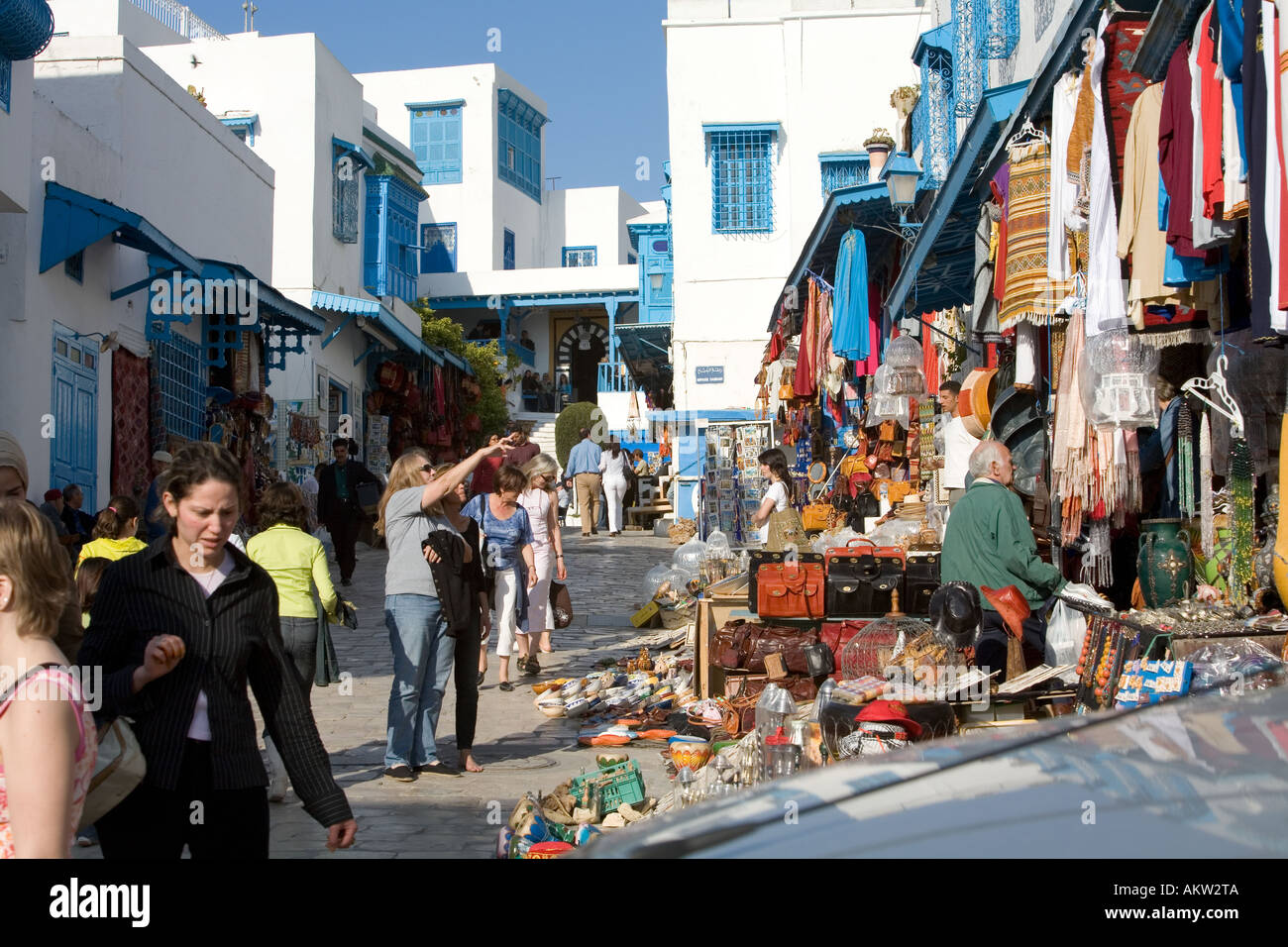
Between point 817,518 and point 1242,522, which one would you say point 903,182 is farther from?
point 1242,522

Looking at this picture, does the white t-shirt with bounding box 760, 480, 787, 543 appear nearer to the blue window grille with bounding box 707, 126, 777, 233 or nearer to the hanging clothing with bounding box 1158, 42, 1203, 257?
the hanging clothing with bounding box 1158, 42, 1203, 257

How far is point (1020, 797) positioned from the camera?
1806mm

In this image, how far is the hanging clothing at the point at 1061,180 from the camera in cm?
752

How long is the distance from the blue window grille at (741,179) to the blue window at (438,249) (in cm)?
1516

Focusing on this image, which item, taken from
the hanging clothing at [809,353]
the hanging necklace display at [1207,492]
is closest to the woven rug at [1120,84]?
the hanging necklace display at [1207,492]

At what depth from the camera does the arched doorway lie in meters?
43.2

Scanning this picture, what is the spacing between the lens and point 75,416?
12.5 m

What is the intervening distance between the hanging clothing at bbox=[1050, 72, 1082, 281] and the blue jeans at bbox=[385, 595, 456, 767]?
14.0ft

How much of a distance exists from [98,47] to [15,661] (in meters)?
13.1

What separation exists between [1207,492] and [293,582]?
473 centimetres

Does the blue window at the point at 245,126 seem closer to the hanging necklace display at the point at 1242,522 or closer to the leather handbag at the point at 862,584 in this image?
the leather handbag at the point at 862,584

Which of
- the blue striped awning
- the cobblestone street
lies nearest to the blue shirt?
the cobblestone street
